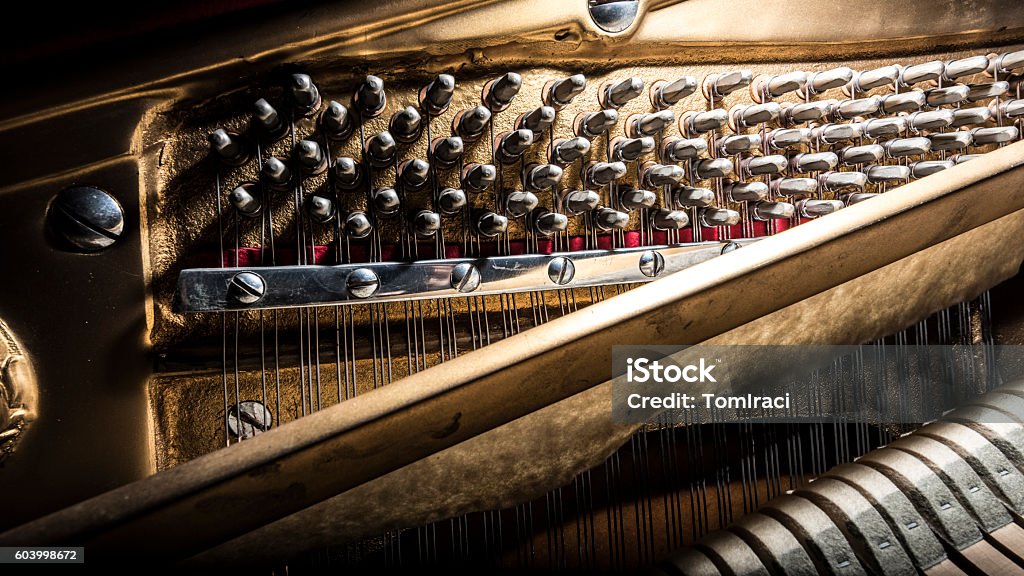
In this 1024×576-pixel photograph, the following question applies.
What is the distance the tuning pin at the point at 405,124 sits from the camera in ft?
3.53

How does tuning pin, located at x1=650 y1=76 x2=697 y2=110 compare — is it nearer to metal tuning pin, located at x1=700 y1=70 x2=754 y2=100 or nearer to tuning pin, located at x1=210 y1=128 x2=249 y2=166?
metal tuning pin, located at x1=700 y1=70 x2=754 y2=100

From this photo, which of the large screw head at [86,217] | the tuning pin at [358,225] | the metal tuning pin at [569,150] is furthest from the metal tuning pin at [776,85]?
the large screw head at [86,217]

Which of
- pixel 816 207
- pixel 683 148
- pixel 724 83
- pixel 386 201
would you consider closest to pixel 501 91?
pixel 386 201

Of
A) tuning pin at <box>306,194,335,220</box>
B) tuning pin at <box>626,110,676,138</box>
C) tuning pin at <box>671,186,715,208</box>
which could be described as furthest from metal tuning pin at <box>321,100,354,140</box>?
tuning pin at <box>671,186,715,208</box>

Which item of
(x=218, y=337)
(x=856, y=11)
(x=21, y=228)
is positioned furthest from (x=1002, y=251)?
(x=21, y=228)

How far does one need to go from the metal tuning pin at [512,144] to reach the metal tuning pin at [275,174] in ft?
1.27

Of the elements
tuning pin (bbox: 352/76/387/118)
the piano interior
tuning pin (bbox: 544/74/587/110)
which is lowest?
the piano interior

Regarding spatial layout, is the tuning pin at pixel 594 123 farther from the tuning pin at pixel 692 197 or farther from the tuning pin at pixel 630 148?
the tuning pin at pixel 692 197

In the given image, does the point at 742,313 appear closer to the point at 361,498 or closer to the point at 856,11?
the point at 361,498

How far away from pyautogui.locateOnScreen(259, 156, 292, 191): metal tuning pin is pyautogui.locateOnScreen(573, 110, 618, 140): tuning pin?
564 mm

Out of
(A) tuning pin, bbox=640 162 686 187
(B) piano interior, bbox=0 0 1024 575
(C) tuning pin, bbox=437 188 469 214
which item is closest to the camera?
(B) piano interior, bbox=0 0 1024 575

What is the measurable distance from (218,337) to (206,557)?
41 centimetres

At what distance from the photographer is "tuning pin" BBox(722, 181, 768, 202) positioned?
1286mm

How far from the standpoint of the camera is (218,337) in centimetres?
109
